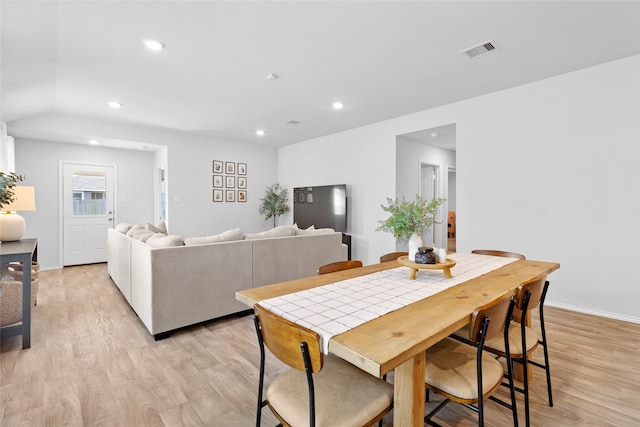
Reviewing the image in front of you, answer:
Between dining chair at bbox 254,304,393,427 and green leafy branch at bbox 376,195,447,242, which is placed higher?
green leafy branch at bbox 376,195,447,242

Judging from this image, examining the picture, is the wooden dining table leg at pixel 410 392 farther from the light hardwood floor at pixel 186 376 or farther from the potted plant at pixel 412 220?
the potted plant at pixel 412 220

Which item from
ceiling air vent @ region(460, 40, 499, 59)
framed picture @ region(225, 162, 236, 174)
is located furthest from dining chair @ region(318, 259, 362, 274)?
framed picture @ region(225, 162, 236, 174)

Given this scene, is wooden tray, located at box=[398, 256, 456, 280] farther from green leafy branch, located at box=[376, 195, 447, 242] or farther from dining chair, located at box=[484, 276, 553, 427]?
dining chair, located at box=[484, 276, 553, 427]

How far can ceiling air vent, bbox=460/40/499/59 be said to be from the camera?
278cm

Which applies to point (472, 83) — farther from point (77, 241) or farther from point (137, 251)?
point (77, 241)

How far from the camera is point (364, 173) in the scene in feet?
18.1

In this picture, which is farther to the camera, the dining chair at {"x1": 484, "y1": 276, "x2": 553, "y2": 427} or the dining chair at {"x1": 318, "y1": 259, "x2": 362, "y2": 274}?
the dining chair at {"x1": 318, "y1": 259, "x2": 362, "y2": 274}

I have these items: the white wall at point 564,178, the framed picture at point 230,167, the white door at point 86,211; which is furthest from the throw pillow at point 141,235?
the white wall at point 564,178

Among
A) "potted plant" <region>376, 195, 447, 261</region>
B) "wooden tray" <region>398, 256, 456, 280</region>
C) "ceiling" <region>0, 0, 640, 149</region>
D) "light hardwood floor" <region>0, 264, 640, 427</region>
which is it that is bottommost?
"light hardwood floor" <region>0, 264, 640, 427</region>

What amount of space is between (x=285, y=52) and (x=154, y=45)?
1.16m

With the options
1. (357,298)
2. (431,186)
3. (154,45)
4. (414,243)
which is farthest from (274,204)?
(357,298)

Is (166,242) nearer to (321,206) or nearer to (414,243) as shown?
(414,243)

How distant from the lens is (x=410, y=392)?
1147 millimetres

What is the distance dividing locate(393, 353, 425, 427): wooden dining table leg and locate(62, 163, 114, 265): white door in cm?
679
